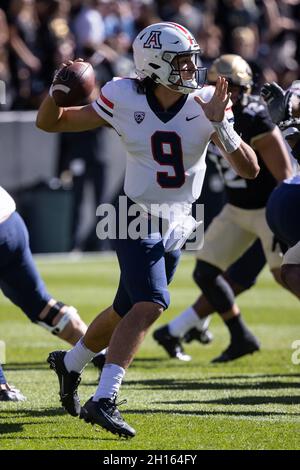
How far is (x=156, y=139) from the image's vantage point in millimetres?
5176

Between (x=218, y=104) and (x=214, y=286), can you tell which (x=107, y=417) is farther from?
(x=214, y=286)

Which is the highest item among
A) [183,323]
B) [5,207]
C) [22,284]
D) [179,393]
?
[5,207]

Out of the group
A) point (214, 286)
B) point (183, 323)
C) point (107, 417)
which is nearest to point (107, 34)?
point (183, 323)

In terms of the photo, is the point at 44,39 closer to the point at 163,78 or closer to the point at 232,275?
the point at 232,275

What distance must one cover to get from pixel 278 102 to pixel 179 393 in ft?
5.73

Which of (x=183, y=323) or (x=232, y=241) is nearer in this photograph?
(x=232, y=241)

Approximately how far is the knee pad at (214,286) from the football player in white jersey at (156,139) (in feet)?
7.36

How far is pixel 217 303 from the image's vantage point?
25.1 ft

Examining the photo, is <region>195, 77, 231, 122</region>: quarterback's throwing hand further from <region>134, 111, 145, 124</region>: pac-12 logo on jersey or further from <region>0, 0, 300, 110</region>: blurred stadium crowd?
<region>0, 0, 300, 110</region>: blurred stadium crowd

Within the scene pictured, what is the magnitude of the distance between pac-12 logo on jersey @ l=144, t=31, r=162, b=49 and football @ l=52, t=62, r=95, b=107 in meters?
0.34

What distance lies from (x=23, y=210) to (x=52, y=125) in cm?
820

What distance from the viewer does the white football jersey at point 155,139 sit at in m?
5.18

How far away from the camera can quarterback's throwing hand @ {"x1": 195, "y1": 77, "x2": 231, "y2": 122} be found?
5023 millimetres

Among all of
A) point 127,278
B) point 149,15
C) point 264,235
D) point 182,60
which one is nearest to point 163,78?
point 182,60
